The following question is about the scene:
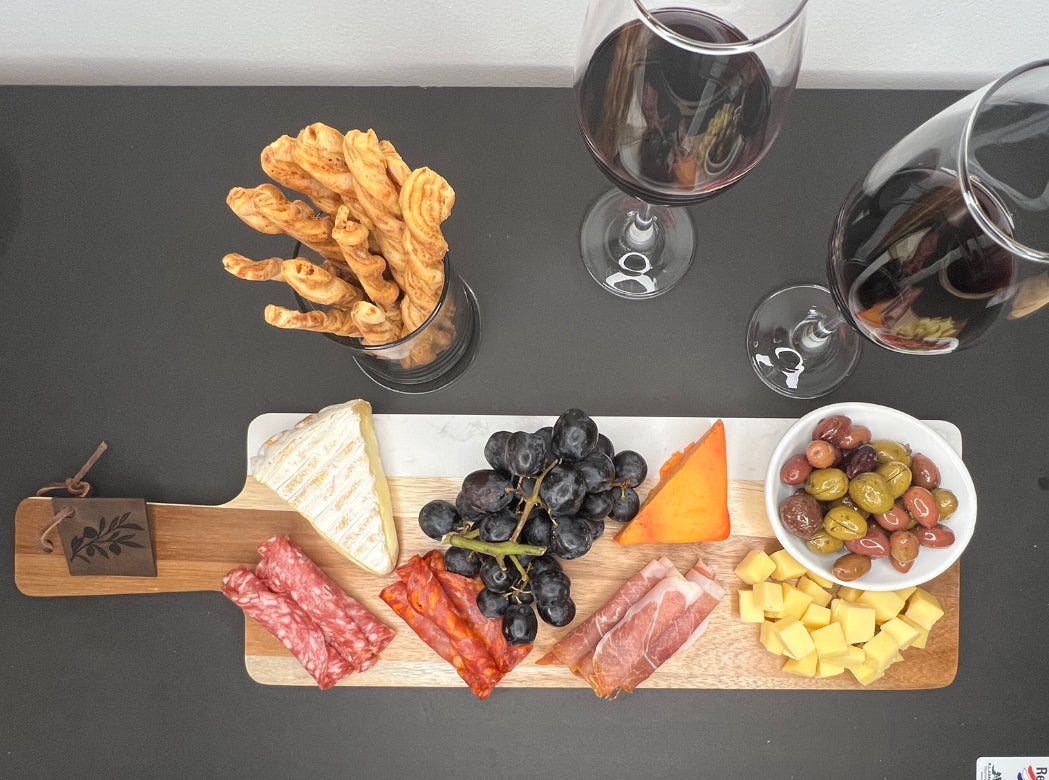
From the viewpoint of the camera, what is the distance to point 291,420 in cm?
90

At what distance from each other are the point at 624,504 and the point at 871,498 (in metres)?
0.26

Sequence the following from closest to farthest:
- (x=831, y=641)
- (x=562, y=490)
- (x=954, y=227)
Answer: (x=954, y=227)
(x=562, y=490)
(x=831, y=641)

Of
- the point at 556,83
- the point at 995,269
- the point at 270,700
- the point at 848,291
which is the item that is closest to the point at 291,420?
the point at 270,700

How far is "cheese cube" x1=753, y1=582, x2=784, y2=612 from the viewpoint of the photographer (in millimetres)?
Answer: 852

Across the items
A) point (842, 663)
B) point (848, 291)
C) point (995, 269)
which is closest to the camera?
point (995, 269)

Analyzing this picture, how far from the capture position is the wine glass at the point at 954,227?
0.53 metres

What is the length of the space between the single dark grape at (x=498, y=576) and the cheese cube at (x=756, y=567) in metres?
0.27

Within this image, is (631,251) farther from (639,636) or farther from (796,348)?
(639,636)

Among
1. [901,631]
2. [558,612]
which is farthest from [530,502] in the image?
[901,631]

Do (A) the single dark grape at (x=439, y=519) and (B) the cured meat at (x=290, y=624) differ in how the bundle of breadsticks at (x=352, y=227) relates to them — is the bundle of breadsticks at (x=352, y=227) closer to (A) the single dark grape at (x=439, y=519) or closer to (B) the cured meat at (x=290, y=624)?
(A) the single dark grape at (x=439, y=519)

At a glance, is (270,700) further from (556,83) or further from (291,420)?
(556,83)

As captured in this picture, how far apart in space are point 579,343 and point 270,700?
57 cm

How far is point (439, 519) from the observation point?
0.82m

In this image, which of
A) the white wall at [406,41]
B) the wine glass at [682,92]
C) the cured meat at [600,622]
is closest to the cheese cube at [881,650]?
the cured meat at [600,622]
